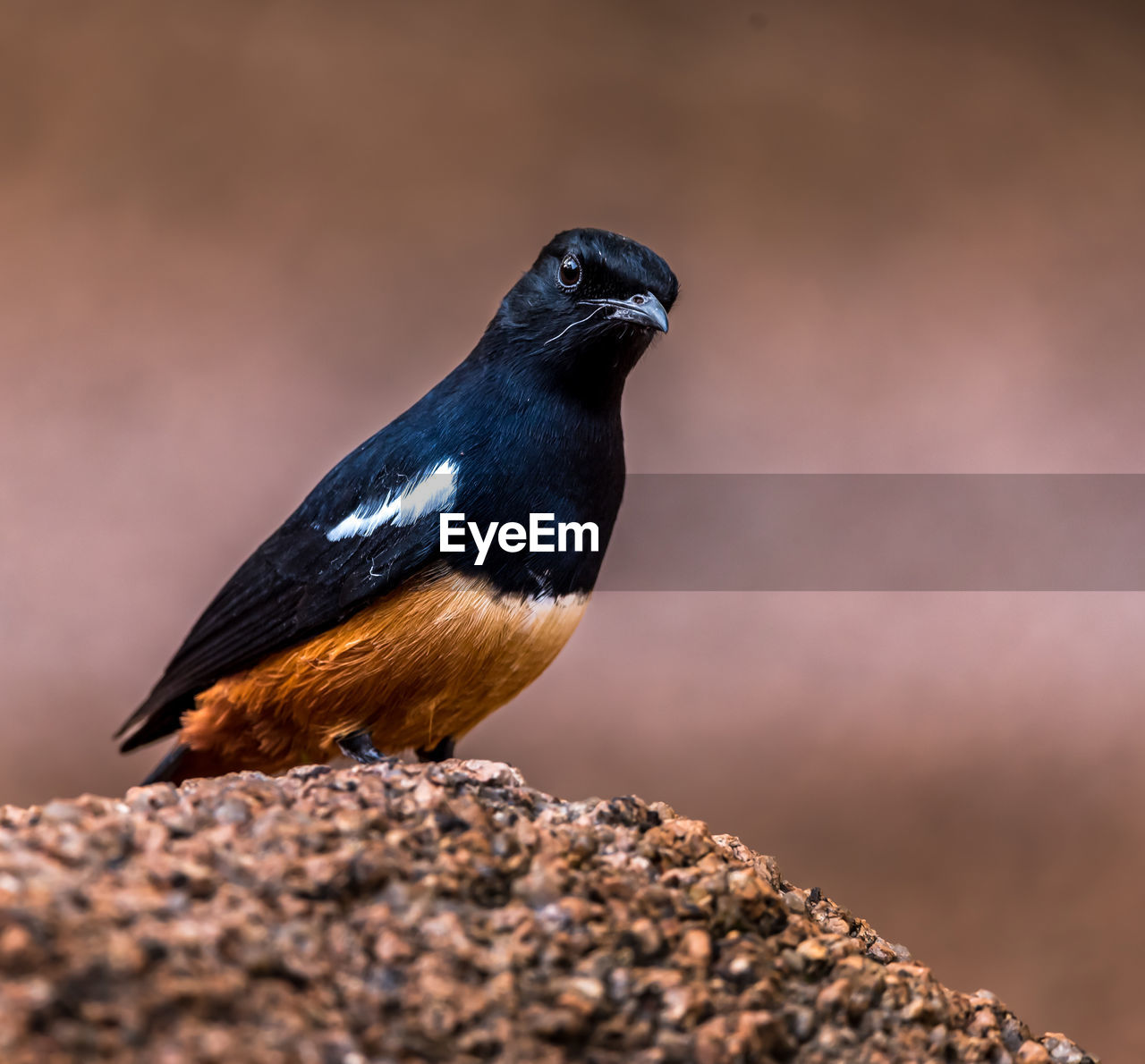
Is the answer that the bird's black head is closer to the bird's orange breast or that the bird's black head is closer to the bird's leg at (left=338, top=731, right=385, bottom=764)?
the bird's orange breast

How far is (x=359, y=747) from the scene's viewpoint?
2.89 meters

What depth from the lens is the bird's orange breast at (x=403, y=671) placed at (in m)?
2.74

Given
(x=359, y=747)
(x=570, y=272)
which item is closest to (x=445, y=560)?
(x=359, y=747)

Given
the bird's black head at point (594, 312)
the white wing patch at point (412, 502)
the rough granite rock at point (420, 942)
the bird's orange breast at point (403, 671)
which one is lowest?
the rough granite rock at point (420, 942)

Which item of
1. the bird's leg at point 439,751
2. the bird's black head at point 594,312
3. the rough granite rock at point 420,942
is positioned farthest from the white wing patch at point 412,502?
the rough granite rock at point 420,942

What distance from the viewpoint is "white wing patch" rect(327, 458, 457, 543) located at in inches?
111

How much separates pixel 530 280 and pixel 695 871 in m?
1.82

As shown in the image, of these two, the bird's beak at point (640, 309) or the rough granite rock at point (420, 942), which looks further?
the bird's beak at point (640, 309)

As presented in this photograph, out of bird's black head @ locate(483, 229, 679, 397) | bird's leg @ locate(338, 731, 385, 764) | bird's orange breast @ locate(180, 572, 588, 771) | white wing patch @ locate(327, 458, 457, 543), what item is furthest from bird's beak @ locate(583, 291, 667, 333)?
bird's leg @ locate(338, 731, 385, 764)

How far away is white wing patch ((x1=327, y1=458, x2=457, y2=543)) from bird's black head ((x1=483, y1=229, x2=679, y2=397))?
0.42 m

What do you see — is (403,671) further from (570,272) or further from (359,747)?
(570,272)

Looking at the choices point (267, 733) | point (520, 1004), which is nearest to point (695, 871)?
point (520, 1004)

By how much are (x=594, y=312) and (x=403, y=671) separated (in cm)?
105

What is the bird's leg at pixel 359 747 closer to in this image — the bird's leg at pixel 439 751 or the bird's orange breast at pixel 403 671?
the bird's orange breast at pixel 403 671
